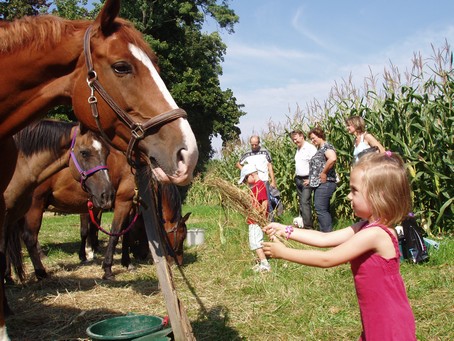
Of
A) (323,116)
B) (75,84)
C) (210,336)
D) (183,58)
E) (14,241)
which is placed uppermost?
(183,58)

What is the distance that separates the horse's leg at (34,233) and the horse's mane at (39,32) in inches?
162

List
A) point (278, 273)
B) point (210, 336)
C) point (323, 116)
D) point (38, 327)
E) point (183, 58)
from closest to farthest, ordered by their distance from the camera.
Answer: point (210, 336)
point (38, 327)
point (278, 273)
point (323, 116)
point (183, 58)

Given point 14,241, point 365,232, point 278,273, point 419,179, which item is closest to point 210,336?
point 278,273

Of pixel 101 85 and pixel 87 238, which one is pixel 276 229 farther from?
pixel 87 238

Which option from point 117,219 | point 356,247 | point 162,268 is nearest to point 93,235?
point 117,219

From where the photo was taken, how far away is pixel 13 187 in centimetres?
443

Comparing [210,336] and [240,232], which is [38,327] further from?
[240,232]

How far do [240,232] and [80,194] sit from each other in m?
2.70

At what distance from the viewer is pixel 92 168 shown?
16.7ft

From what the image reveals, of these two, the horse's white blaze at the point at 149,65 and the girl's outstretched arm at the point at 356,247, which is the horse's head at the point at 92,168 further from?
the girl's outstretched arm at the point at 356,247

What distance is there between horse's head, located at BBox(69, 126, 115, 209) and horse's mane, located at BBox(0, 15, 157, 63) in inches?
107

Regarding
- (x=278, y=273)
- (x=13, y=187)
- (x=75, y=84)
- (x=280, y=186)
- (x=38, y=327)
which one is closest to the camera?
(x=75, y=84)

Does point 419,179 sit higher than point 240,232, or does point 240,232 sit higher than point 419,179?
point 419,179

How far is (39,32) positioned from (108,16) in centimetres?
46
